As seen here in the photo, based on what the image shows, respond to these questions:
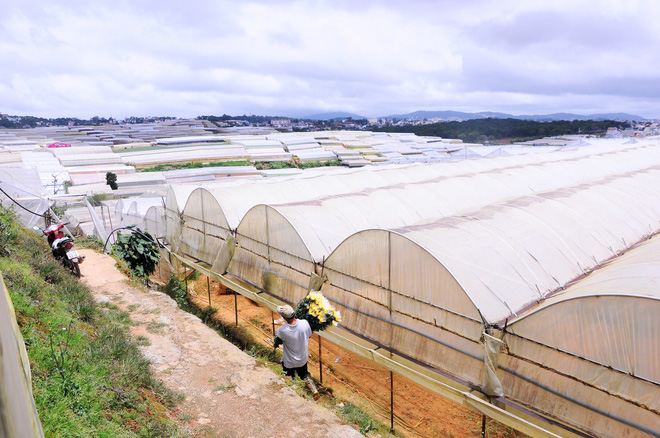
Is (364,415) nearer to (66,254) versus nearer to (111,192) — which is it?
(66,254)

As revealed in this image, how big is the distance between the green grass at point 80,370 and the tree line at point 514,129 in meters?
70.2

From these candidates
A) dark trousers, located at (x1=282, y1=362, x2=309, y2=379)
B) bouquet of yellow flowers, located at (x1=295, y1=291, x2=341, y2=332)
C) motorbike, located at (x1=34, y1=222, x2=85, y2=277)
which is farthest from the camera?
motorbike, located at (x1=34, y1=222, x2=85, y2=277)

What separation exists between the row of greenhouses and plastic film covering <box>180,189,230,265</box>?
68mm

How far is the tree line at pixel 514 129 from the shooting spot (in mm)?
70562

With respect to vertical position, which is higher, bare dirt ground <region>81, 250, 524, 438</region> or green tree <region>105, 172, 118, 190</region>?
green tree <region>105, 172, 118, 190</region>

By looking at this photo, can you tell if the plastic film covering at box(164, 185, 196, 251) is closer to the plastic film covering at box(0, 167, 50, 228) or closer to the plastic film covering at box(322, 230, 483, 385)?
the plastic film covering at box(0, 167, 50, 228)

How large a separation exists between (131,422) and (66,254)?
8.10 metres

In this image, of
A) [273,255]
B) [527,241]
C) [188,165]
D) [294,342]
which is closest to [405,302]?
[294,342]

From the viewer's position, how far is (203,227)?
46.3ft

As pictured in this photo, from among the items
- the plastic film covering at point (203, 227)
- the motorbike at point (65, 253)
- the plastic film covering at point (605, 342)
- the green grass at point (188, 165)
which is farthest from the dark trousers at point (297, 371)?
the green grass at point (188, 165)

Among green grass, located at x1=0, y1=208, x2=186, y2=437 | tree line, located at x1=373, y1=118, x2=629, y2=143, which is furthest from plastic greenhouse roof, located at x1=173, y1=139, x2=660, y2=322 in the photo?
tree line, located at x1=373, y1=118, x2=629, y2=143

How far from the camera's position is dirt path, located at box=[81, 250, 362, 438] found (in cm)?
631

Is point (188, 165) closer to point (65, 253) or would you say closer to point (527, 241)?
point (65, 253)

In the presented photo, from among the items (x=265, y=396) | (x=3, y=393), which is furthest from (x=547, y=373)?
(x=3, y=393)
